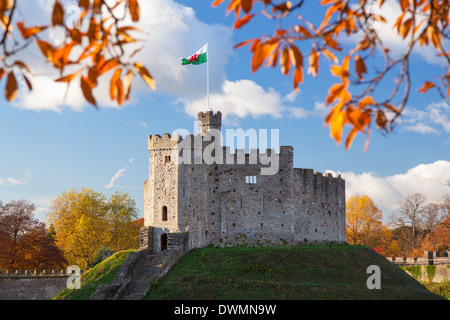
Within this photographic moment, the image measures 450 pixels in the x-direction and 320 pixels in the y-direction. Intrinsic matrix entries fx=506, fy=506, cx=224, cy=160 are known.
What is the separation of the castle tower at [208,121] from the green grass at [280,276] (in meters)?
10.9

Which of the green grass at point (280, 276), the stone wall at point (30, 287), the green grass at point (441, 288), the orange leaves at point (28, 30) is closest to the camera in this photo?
the orange leaves at point (28, 30)

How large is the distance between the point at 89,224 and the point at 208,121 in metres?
23.0

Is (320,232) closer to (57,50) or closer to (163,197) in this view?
(163,197)

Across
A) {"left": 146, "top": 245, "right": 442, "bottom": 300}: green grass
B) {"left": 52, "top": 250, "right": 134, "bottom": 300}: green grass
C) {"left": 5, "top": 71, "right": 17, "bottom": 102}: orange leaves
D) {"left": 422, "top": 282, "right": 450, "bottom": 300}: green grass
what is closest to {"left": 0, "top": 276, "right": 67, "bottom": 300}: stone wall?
{"left": 52, "top": 250, "right": 134, "bottom": 300}: green grass

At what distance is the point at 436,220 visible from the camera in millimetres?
71688

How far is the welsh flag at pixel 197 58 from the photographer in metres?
44.6

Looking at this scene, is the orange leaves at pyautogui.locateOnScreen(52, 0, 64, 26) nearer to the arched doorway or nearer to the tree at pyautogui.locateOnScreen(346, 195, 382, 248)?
the arched doorway

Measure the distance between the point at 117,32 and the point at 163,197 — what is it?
35.0 meters

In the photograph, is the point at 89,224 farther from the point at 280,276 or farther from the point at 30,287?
the point at 280,276

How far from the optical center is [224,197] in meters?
45.0

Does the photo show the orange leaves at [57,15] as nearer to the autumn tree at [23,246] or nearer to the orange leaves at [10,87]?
the orange leaves at [10,87]

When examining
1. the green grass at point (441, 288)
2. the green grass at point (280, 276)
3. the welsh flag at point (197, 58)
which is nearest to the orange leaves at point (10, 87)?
the green grass at point (280, 276)

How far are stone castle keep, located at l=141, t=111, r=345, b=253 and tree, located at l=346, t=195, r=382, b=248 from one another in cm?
2301
